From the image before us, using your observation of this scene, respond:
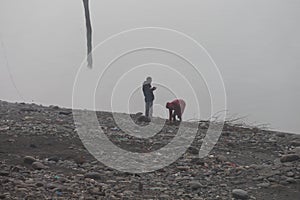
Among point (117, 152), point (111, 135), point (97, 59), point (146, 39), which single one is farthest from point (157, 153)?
point (97, 59)

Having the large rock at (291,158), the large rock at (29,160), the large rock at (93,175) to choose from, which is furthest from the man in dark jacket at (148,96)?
the large rock at (93,175)

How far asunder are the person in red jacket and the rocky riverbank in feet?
3.72

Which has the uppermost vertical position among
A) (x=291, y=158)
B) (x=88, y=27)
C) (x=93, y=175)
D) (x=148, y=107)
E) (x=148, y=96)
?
(x=88, y=27)

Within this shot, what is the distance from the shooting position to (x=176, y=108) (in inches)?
371

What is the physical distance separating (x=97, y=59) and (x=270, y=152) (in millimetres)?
8182

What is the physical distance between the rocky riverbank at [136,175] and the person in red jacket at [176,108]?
1133mm

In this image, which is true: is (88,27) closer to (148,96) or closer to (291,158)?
(148,96)

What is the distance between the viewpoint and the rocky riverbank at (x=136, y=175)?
4.97 meters

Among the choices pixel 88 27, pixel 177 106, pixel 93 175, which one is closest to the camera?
pixel 93 175

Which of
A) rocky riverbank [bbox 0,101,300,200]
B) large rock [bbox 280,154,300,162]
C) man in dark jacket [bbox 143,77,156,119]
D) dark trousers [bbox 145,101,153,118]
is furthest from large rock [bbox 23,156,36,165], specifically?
dark trousers [bbox 145,101,153,118]

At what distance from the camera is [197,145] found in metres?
7.49

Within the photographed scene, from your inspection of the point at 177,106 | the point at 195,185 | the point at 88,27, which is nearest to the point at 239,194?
the point at 195,185

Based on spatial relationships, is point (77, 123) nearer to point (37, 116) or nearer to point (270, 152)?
point (37, 116)

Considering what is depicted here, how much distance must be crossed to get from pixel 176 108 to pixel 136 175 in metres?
3.84
